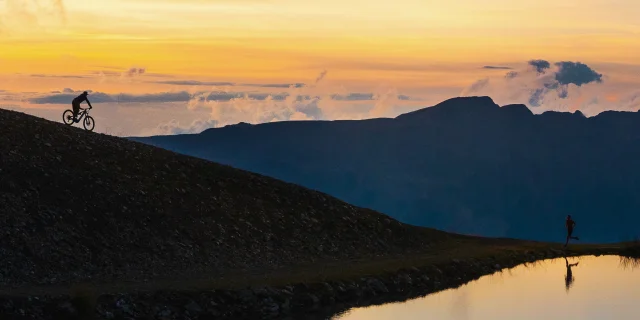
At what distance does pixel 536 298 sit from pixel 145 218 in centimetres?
2730

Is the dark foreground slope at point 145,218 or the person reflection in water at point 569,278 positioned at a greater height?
the dark foreground slope at point 145,218

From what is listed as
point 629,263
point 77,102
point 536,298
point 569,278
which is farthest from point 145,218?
point 629,263

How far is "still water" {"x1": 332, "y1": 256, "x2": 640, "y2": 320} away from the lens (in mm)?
55156

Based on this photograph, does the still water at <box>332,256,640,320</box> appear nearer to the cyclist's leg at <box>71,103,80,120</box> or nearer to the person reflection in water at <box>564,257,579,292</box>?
the person reflection in water at <box>564,257,579,292</box>

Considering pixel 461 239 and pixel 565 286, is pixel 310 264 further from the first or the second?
pixel 461 239

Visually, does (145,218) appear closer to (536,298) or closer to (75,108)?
(75,108)

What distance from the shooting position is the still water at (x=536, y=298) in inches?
2172

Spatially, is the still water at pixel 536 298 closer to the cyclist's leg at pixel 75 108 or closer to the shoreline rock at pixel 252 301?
the shoreline rock at pixel 252 301

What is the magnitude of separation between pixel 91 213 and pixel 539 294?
30233mm

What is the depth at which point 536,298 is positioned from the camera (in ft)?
202

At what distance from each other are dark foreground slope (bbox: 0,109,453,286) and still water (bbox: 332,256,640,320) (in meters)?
11.6

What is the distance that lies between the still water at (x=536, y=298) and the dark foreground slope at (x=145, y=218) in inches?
455

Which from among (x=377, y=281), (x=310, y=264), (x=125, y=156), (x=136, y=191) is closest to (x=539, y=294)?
(x=377, y=281)

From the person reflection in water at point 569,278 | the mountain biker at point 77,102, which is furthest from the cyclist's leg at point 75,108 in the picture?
the person reflection in water at point 569,278
